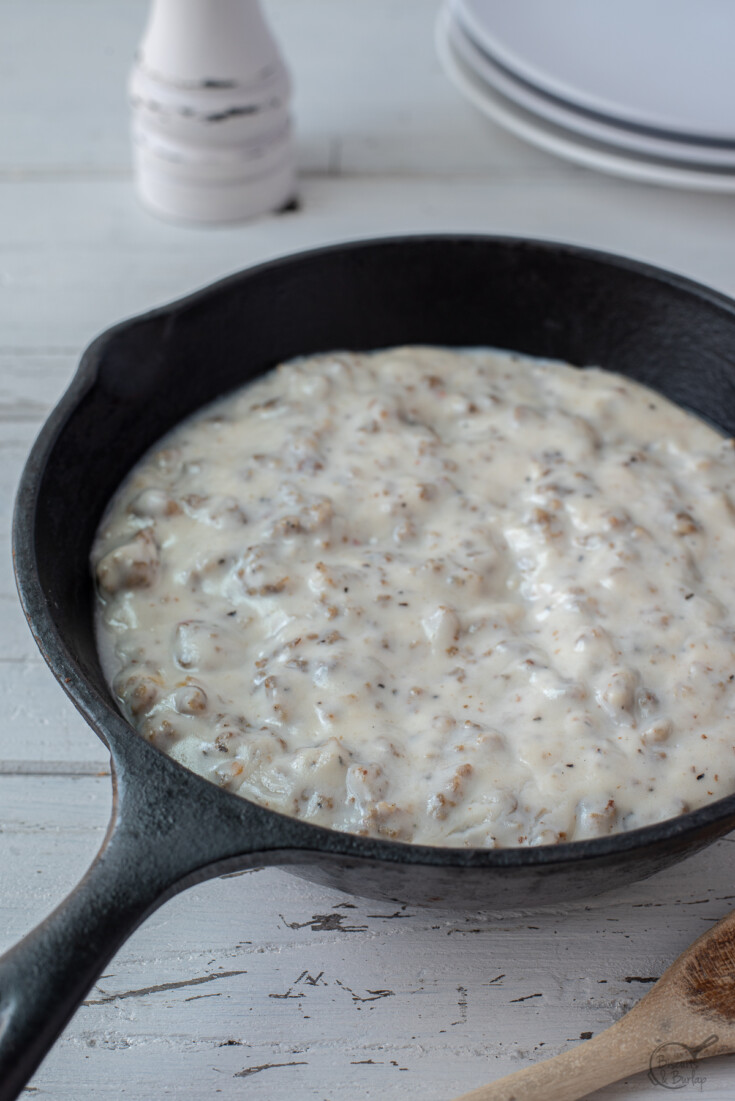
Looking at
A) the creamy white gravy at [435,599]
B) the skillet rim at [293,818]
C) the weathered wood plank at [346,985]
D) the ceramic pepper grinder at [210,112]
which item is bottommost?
the weathered wood plank at [346,985]

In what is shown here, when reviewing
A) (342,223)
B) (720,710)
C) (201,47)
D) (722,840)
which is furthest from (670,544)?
(201,47)

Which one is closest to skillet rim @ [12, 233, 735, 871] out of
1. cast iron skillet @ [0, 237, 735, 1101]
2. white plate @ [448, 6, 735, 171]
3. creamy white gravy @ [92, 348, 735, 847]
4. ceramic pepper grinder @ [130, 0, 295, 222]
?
cast iron skillet @ [0, 237, 735, 1101]

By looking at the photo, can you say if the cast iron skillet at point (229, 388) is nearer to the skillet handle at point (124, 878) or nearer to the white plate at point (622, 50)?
the skillet handle at point (124, 878)

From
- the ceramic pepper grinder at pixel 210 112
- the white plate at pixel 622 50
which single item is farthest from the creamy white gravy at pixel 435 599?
the white plate at pixel 622 50

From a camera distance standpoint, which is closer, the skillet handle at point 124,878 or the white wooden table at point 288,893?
the skillet handle at point 124,878

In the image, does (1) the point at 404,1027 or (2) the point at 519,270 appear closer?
(1) the point at 404,1027

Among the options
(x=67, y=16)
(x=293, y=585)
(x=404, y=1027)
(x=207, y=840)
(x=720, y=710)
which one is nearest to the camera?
(x=207, y=840)

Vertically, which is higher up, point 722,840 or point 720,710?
point 720,710

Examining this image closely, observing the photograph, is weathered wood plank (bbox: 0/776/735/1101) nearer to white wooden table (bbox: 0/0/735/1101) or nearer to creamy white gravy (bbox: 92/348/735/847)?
white wooden table (bbox: 0/0/735/1101)

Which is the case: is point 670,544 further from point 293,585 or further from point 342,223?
point 342,223
